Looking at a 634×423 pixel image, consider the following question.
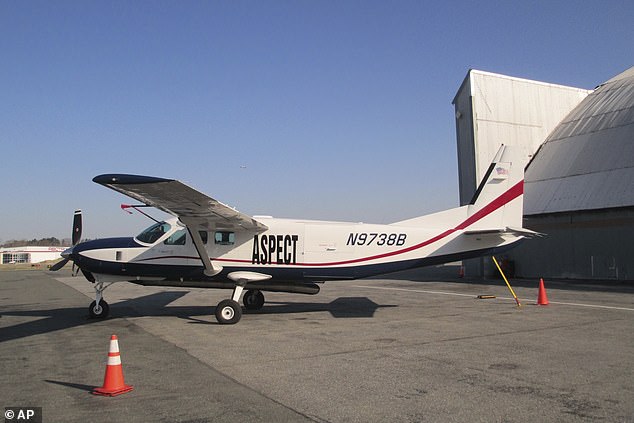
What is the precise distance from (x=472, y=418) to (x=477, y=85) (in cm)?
2849

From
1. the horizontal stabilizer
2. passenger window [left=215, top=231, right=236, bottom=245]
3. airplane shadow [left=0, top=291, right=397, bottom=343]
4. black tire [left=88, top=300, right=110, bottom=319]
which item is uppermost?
the horizontal stabilizer

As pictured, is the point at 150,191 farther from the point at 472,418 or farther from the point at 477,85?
the point at 477,85

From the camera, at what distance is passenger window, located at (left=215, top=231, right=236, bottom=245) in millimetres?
13906

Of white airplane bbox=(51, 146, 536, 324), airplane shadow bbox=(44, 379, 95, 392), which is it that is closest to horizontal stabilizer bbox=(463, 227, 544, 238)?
white airplane bbox=(51, 146, 536, 324)

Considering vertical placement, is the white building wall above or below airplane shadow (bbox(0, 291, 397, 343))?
above

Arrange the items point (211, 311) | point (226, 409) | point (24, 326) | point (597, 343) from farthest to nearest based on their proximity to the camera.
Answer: point (211, 311)
point (24, 326)
point (597, 343)
point (226, 409)

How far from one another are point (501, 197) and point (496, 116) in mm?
18069

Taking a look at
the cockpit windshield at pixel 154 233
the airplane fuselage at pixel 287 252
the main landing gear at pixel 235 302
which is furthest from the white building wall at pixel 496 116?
the cockpit windshield at pixel 154 233

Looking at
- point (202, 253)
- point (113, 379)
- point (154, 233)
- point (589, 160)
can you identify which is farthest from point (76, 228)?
point (589, 160)

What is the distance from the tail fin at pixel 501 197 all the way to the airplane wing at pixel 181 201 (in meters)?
6.49

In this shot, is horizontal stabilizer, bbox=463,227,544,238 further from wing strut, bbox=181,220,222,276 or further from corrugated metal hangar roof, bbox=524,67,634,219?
corrugated metal hangar roof, bbox=524,67,634,219

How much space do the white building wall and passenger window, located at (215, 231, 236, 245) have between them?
20.1 m

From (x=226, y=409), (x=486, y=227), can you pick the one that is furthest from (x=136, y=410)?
(x=486, y=227)

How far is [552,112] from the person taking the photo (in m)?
33.7
